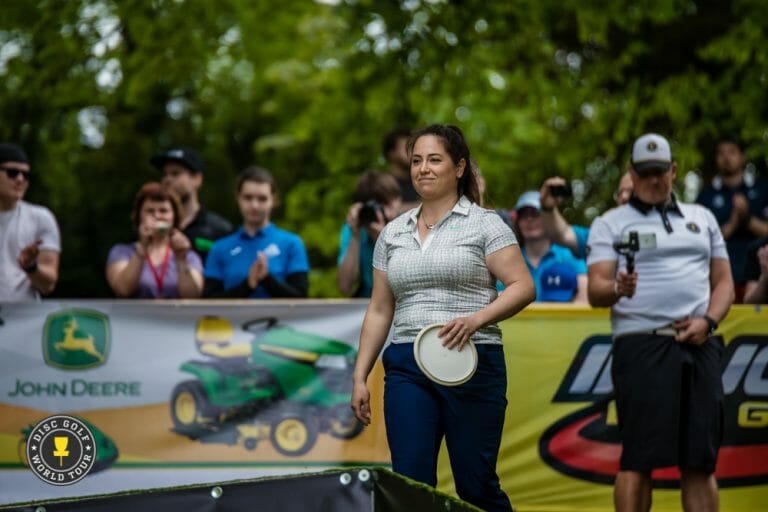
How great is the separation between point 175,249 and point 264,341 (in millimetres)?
830

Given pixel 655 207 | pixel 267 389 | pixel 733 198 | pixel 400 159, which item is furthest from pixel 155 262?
pixel 733 198

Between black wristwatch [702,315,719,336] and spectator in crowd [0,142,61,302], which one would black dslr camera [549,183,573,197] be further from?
spectator in crowd [0,142,61,302]

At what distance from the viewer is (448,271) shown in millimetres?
5672

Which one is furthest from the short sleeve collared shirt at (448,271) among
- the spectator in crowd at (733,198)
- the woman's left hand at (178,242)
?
the spectator in crowd at (733,198)

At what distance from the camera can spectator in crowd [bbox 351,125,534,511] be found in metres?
5.63

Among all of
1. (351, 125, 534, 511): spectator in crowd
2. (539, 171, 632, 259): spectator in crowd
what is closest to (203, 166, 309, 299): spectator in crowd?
(539, 171, 632, 259): spectator in crowd

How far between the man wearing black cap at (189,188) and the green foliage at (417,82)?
15.7 ft

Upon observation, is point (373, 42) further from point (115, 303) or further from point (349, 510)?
point (349, 510)

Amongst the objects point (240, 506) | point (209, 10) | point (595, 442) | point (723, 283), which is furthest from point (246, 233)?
point (209, 10)

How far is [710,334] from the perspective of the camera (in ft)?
23.3

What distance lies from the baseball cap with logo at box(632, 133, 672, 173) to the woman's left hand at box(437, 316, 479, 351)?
2.13 meters

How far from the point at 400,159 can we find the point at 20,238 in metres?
2.68

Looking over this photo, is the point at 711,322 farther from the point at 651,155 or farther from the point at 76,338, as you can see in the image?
the point at 76,338

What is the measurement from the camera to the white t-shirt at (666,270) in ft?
23.2
